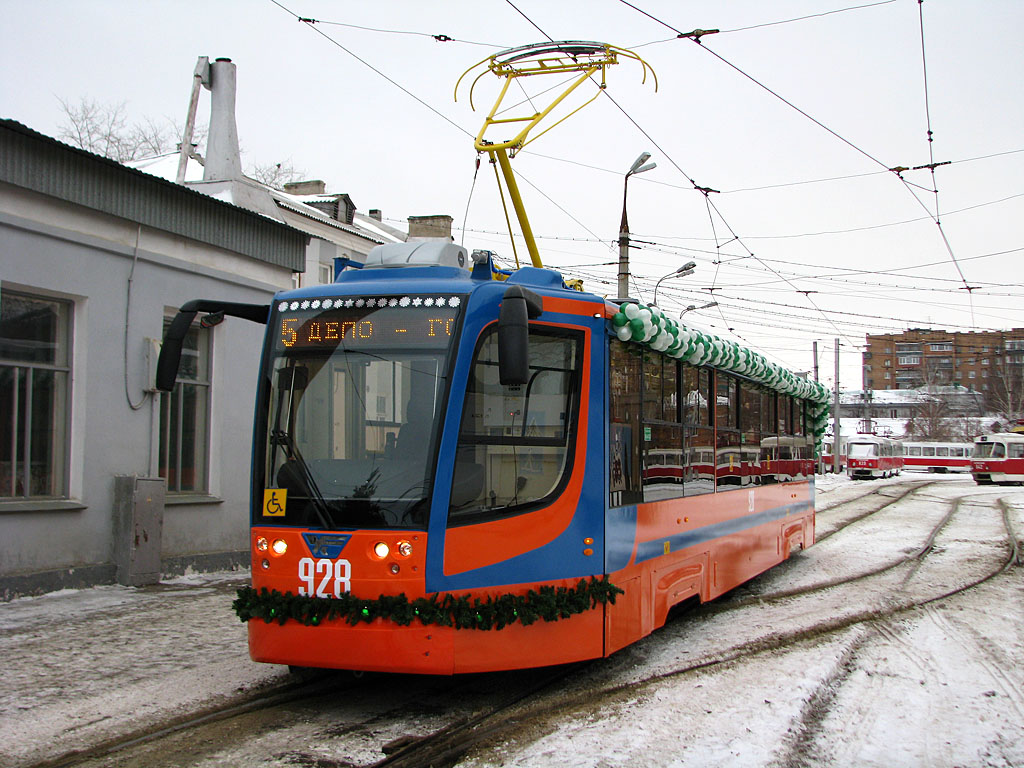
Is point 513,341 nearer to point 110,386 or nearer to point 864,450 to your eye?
point 110,386

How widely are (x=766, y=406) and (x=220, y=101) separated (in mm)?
11619

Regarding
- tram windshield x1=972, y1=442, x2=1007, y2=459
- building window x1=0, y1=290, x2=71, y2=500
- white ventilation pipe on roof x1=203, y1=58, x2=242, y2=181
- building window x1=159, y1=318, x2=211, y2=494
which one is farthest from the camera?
tram windshield x1=972, y1=442, x2=1007, y2=459

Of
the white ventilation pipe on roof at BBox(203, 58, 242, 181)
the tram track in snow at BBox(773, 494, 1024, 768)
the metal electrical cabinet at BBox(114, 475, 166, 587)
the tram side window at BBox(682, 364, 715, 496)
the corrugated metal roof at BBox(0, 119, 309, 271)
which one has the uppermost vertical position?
the white ventilation pipe on roof at BBox(203, 58, 242, 181)

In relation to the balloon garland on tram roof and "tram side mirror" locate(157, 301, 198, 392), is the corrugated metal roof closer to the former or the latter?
"tram side mirror" locate(157, 301, 198, 392)

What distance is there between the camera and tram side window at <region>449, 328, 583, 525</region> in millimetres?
6035

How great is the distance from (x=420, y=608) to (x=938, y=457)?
66.0 meters

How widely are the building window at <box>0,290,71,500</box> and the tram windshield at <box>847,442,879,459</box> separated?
162ft

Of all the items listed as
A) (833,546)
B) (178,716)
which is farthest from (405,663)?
(833,546)

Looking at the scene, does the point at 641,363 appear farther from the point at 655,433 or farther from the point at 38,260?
the point at 38,260

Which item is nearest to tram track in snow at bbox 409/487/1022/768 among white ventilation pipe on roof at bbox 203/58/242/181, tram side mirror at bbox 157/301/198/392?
tram side mirror at bbox 157/301/198/392

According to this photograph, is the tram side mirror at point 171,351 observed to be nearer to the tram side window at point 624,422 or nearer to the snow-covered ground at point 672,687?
the snow-covered ground at point 672,687

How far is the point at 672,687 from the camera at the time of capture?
266 inches

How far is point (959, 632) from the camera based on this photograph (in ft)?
29.4

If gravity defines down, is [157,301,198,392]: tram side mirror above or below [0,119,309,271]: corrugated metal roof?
below
